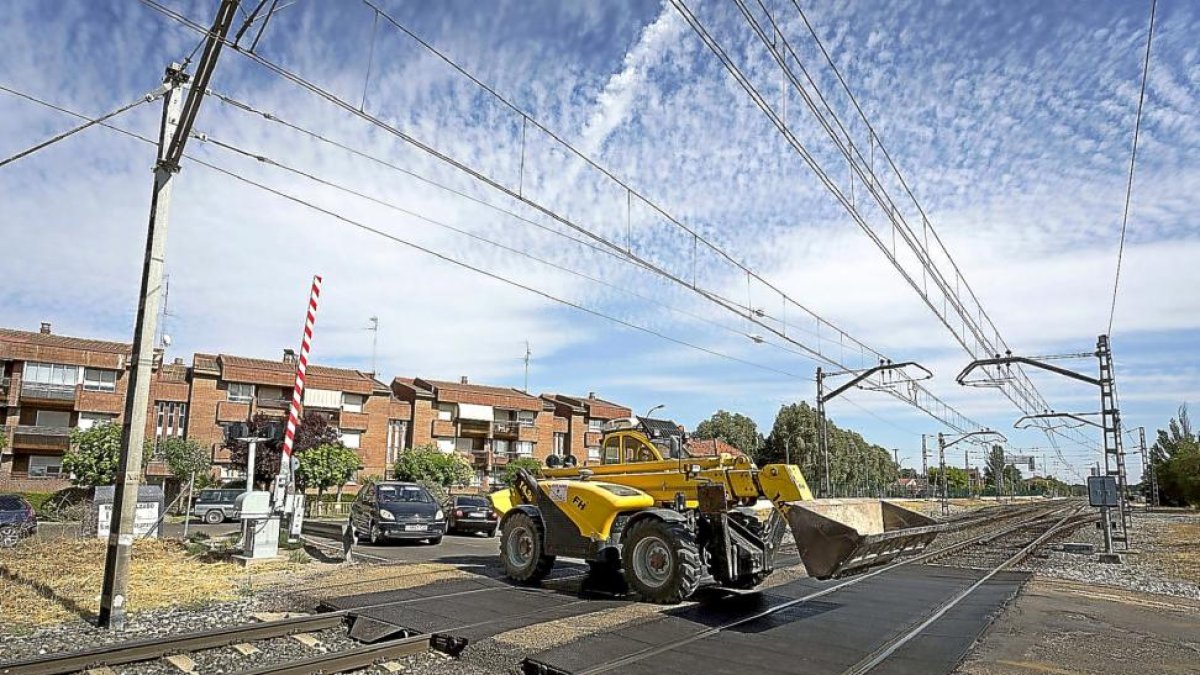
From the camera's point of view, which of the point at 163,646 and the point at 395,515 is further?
the point at 395,515

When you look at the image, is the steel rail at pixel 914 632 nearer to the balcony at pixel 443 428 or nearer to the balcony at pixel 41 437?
the balcony at pixel 41 437

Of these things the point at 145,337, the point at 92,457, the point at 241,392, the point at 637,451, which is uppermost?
the point at 241,392

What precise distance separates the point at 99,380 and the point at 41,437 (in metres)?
4.40

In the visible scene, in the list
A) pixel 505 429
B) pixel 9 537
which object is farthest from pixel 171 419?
pixel 9 537

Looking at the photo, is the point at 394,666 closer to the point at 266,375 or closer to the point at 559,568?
the point at 559,568

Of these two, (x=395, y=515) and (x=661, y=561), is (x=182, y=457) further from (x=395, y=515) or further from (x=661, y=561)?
(x=661, y=561)

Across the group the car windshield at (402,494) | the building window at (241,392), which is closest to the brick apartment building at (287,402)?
the building window at (241,392)

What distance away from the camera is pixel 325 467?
44375mm

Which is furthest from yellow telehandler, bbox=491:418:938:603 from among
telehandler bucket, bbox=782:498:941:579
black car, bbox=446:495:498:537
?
black car, bbox=446:495:498:537

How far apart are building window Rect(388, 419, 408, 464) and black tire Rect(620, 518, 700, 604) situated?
50.5m

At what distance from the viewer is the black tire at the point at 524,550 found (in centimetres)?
1194

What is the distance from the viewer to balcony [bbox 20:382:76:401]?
44562mm

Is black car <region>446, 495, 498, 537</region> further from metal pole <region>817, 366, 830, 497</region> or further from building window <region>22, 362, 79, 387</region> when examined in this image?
building window <region>22, 362, 79, 387</region>

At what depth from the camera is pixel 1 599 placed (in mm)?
9398
